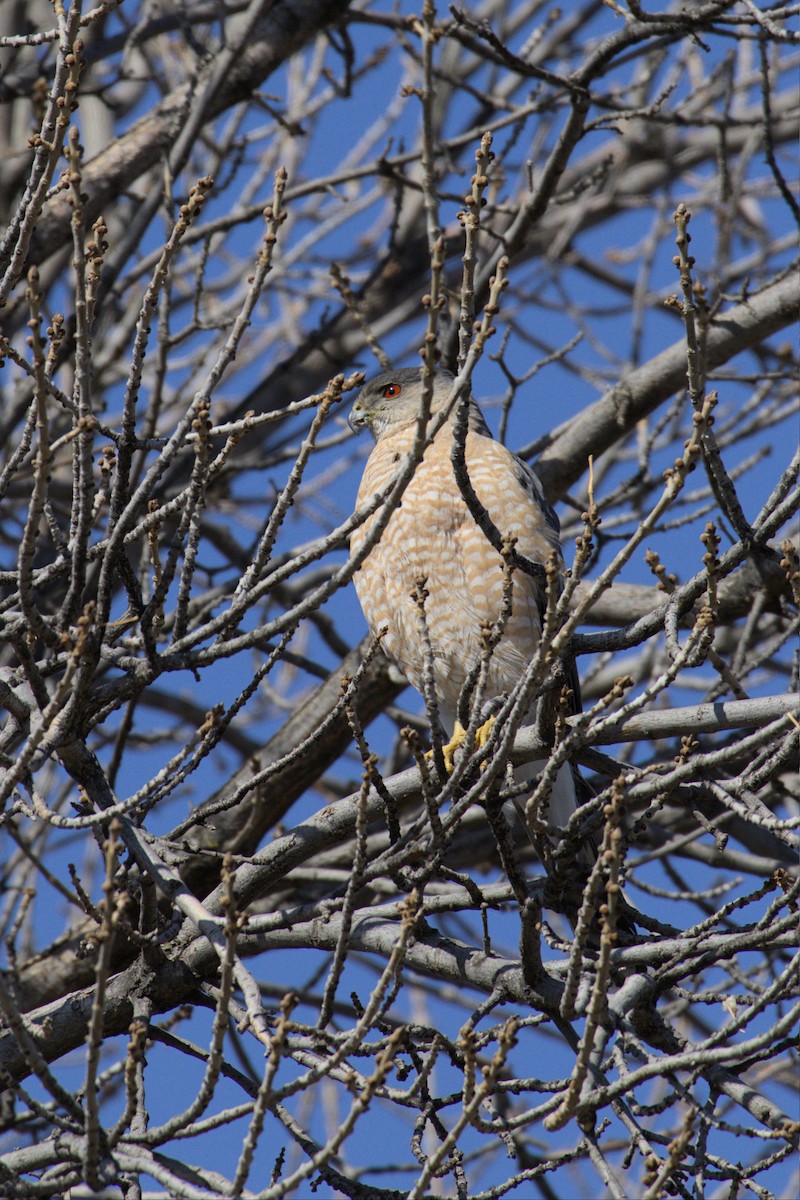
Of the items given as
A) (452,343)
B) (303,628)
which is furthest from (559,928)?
(452,343)

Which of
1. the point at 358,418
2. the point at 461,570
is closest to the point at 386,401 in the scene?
the point at 358,418

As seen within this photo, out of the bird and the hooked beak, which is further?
the hooked beak

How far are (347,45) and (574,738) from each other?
4.34 metres

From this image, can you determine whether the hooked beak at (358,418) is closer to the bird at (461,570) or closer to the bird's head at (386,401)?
the bird's head at (386,401)

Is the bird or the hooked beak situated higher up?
the hooked beak

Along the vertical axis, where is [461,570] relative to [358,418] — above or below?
below

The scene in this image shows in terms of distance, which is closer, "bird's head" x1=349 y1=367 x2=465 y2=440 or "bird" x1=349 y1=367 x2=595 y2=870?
"bird" x1=349 y1=367 x2=595 y2=870

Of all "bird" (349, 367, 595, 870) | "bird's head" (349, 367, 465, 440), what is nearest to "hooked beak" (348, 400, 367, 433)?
"bird's head" (349, 367, 465, 440)

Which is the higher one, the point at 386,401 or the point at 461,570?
the point at 386,401

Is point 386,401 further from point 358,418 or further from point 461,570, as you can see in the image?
A: point 461,570

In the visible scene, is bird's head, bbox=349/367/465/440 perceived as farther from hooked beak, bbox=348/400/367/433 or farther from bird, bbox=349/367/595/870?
bird, bbox=349/367/595/870

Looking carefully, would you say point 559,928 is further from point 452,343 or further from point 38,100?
point 38,100

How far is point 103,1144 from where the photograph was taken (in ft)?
7.77

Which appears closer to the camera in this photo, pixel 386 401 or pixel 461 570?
pixel 461 570
